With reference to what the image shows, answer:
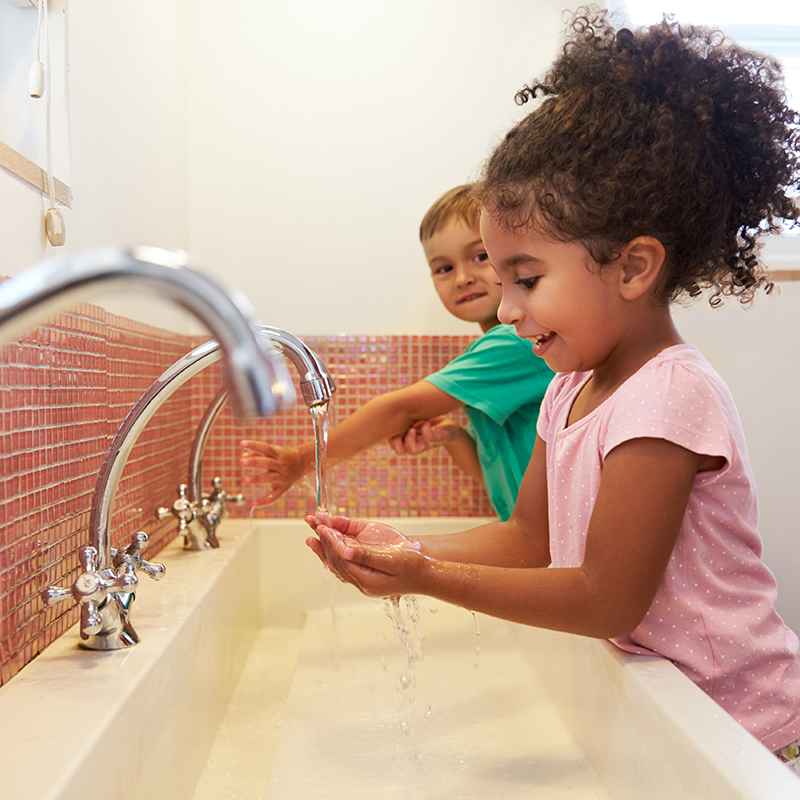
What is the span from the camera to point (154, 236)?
1265mm

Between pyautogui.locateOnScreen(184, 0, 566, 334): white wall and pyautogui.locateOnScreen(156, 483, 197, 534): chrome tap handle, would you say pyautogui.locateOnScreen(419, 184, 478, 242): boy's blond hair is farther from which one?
pyautogui.locateOnScreen(156, 483, 197, 534): chrome tap handle

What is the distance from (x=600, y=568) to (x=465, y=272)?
81cm

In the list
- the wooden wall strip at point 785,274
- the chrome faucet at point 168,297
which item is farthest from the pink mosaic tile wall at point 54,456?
the wooden wall strip at point 785,274

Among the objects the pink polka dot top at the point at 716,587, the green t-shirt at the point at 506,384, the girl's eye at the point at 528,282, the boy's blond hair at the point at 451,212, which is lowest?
the pink polka dot top at the point at 716,587

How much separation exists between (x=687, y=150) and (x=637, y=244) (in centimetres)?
10

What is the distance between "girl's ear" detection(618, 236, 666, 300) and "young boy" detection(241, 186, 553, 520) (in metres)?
0.51

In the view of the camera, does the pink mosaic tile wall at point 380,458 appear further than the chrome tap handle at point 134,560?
Yes

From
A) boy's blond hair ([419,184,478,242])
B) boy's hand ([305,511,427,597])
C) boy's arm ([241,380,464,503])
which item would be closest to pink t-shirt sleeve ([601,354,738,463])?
boy's hand ([305,511,427,597])

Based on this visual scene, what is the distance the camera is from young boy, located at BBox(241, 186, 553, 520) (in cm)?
126

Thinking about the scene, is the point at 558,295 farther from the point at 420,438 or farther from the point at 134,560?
the point at 420,438

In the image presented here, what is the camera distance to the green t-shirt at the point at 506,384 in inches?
49.7

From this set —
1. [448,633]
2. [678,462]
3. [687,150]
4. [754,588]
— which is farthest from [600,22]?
[448,633]

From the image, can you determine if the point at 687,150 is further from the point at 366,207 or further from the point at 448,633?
the point at 366,207

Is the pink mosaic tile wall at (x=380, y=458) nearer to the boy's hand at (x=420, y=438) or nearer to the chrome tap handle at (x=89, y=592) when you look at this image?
the boy's hand at (x=420, y=438)
